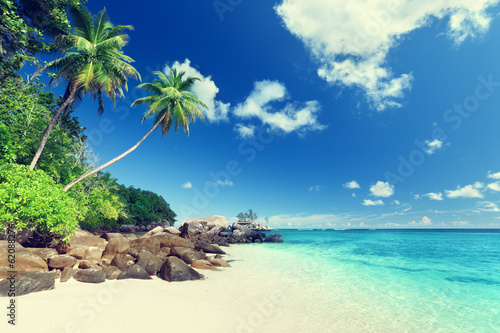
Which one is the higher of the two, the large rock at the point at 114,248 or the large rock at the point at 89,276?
the large rock at the point at 114,248

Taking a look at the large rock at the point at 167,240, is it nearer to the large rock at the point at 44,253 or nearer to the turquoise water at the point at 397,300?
the large rock at the point at 44,253

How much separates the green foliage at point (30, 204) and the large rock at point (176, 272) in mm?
4996

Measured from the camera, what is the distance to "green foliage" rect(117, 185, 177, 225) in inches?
2078

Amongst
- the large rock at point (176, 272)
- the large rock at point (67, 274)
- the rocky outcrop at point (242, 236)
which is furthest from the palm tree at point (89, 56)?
the rocky outcrop at point (242, 236)

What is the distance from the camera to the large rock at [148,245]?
45.5 feet

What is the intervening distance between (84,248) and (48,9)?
14.3 meters

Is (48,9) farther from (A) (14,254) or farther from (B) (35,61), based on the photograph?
(A) (14,254)

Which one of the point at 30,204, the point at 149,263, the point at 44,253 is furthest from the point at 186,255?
the point at 30,204

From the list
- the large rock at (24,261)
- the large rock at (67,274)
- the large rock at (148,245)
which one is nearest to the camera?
the large rock at (24,261)

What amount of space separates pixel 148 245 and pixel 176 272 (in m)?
5.74

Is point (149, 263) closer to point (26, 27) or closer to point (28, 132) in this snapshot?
point (28, 132)

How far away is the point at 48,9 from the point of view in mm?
12961

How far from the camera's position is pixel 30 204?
8.77 m

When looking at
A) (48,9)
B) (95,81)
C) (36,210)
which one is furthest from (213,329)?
(48,9)
